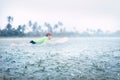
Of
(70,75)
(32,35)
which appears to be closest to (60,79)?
(70,75)

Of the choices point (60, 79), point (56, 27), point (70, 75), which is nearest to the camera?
point (60, 79)

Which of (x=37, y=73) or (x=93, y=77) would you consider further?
(x=37, y=73)

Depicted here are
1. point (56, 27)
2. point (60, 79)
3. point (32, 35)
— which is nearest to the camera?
point (60, 79)

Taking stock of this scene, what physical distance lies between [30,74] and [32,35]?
99.8 metres

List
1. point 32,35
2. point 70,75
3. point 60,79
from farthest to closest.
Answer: point 32,35 < point 70,75 < point 60,79

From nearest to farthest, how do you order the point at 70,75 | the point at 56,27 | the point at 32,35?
the point at 70,75
the point at 32,35
the point at 56,27

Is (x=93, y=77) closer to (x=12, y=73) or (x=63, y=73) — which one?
(x=63, y=73)

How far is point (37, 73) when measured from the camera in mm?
14859

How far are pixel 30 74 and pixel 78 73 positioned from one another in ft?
12.9

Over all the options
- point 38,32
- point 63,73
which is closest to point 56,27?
point 38,32

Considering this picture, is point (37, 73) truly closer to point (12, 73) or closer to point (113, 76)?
point (12, 73)

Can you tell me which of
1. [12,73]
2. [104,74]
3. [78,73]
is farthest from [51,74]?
[104,74]

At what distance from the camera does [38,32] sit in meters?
116

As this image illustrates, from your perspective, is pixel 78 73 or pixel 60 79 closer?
pixel 60 79
